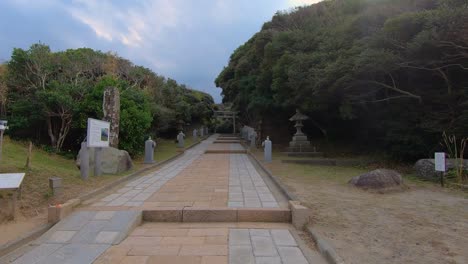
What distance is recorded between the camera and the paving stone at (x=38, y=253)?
367 centimetres

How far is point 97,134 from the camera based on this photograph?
8.25 m

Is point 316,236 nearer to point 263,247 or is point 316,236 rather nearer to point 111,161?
point 263,247

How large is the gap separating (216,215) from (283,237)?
1.24 metres

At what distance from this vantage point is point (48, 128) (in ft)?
43.5

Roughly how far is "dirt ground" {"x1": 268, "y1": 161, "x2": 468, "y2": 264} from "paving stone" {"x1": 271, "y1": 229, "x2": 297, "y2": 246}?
43 cm

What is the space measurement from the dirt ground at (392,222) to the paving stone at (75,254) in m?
2.78

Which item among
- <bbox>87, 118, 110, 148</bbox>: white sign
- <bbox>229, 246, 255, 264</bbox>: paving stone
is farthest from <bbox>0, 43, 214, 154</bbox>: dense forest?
<bbox>229, 246, 255, 264</bbox>: paving stone

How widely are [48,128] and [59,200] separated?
28.7ft

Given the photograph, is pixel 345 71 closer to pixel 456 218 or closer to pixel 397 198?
pixel 397 198

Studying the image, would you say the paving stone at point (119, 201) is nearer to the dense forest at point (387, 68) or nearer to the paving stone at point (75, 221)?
the paving stone at point (75, 221)

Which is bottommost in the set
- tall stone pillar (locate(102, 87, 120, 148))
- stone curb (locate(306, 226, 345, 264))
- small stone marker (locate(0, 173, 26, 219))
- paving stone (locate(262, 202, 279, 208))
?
stone curb (locate(306, 226, 345, 264))

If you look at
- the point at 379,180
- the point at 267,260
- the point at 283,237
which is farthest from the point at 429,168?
the point at 267,260

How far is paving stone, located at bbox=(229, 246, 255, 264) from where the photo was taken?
361 centimetres

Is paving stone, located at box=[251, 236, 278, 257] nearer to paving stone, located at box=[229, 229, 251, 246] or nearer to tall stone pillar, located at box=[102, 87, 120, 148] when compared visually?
paving stone, located at box=[229, 229, 251, 246]
